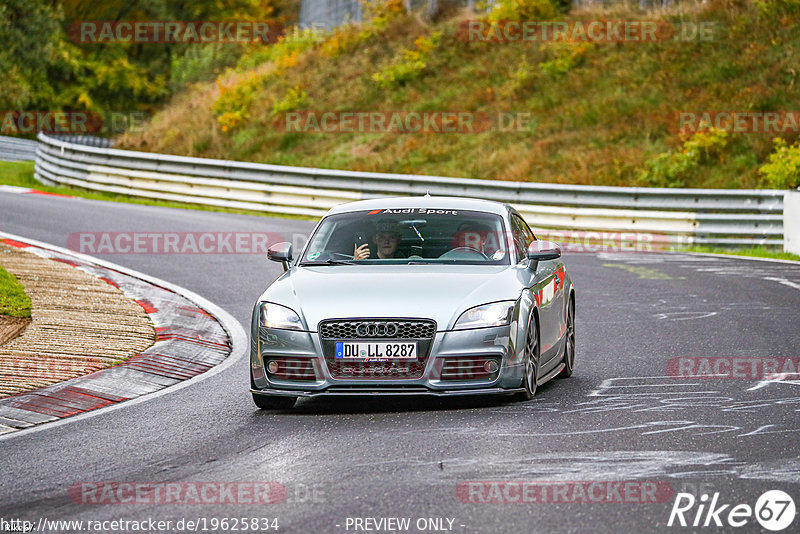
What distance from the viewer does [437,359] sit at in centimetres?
811

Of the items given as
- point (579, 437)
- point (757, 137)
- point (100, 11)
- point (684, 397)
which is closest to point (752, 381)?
point (684, 397)

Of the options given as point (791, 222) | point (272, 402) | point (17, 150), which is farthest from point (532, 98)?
point (272, 402)

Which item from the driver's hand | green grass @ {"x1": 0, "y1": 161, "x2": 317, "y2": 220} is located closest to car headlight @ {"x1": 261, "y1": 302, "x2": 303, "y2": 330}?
the driver's hand

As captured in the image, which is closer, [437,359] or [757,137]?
[437,359]

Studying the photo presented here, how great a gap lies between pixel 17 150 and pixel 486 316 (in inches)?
1527

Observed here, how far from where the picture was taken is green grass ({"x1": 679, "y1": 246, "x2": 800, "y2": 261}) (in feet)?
66.5

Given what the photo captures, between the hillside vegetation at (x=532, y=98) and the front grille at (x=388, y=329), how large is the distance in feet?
60.3

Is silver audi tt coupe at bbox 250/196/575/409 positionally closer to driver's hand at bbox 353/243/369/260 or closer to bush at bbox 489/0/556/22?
driver's hand at bbox 353/243/369/260

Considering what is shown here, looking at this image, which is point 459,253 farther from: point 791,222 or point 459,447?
point 791,222

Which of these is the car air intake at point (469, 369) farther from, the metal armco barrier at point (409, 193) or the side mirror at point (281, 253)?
the metal armco barrier at point (409, 193)

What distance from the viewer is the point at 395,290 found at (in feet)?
27.6

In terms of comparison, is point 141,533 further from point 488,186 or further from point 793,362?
point 488,186

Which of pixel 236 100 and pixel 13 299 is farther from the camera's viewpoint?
pixel 236 100

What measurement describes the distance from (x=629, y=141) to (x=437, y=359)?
72.5 feet
